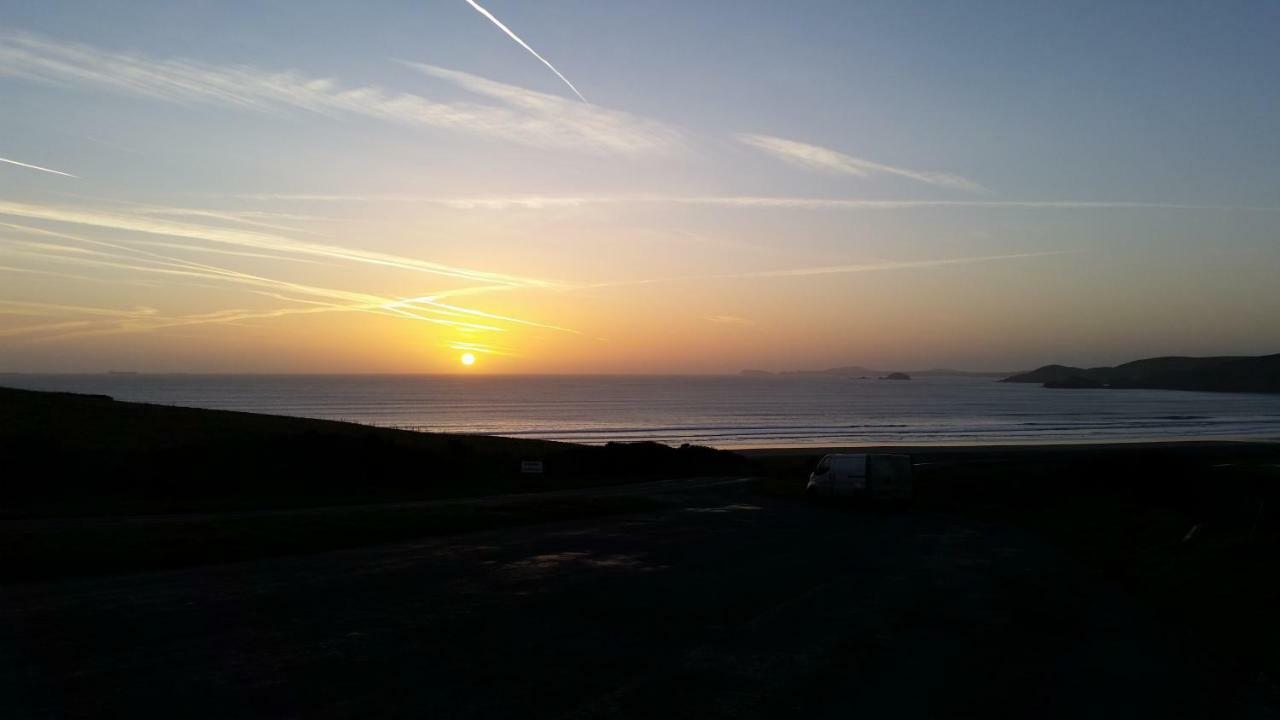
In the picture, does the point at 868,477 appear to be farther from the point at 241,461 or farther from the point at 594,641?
the point at 241,461

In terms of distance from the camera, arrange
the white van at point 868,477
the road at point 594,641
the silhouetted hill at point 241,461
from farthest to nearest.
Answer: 1. the white van at point 868,477
2. the silhouetted hill at point 241,461
3. the road at point 594,641

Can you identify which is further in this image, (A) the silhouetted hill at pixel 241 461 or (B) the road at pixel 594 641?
(A) the silhouetted hill at pixel 241 461

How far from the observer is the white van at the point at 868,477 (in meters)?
32.4

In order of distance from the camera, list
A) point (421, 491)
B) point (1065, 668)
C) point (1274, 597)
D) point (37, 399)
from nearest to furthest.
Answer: point (1065, 668)
point (1274, 597)
point (421, 491)
point (37, 399)

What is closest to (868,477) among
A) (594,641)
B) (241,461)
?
(594,641)

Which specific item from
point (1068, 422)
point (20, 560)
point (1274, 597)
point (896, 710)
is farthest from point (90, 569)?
point (1068, 422)

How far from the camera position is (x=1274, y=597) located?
14.8 meters

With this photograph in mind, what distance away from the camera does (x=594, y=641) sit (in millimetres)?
11570

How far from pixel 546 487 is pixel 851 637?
2615 centimetres

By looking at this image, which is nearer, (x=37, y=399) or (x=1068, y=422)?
(x=37, y=399)

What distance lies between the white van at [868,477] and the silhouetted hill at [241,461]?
11.8m

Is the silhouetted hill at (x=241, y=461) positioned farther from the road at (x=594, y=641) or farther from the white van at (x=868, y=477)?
the road at (x=594, y=641)

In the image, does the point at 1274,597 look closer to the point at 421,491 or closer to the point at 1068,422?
the point at 421,491

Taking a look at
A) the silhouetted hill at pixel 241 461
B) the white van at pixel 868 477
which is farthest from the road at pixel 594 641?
the silhouetted hill at pixel 241 461
